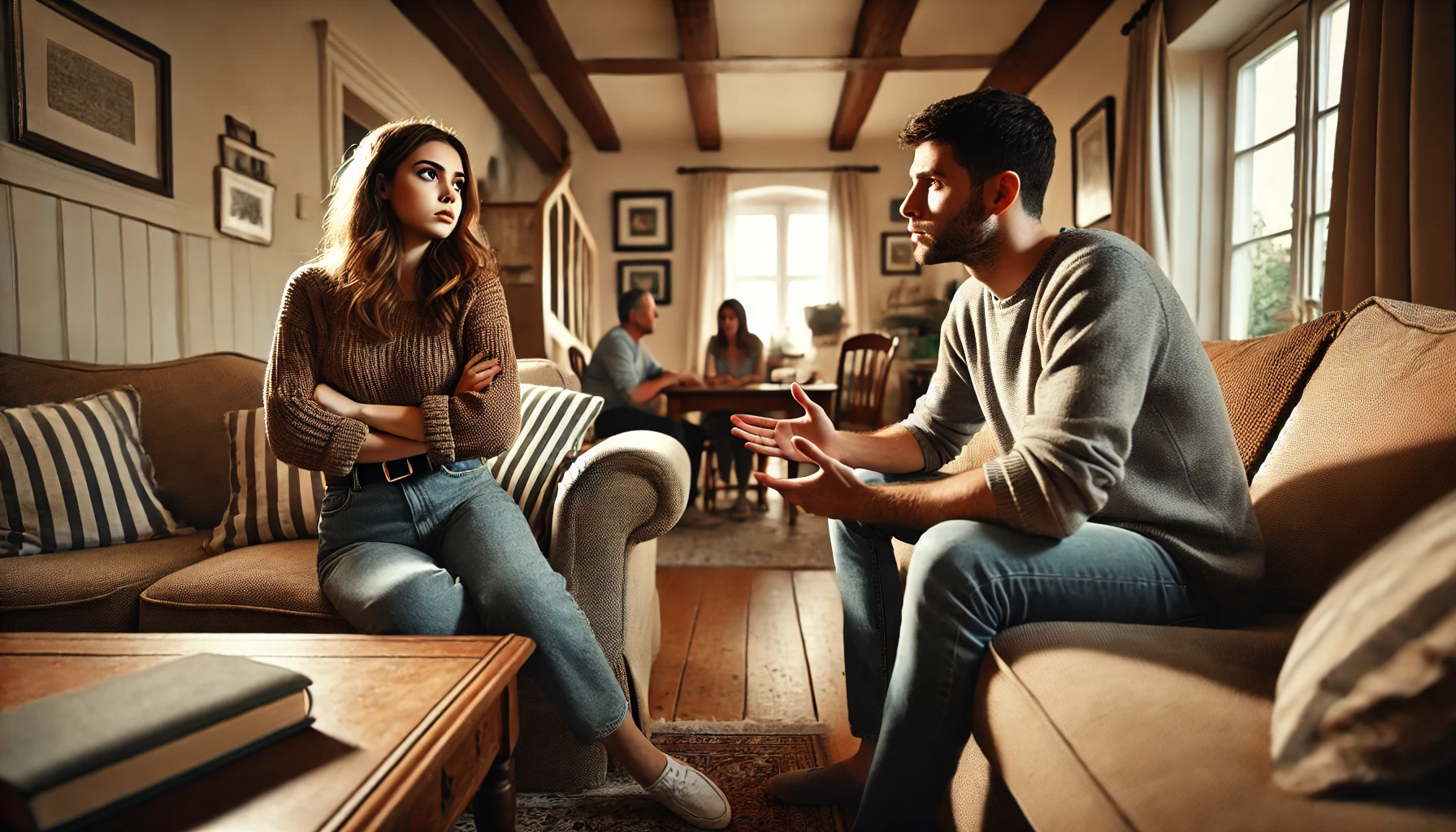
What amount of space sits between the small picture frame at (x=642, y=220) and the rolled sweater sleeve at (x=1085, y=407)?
6.23 metres

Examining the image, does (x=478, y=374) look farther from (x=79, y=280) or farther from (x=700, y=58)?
(x=700, y=58)

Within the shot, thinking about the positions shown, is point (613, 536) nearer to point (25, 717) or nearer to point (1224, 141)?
point (25, 717)

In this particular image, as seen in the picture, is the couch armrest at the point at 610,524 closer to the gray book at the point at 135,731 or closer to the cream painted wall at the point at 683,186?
the gray book at the point at 135,731

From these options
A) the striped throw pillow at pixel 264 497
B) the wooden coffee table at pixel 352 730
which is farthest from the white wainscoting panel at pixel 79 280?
the wooden coffee table at pixel 352 730

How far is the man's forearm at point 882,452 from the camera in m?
1.40

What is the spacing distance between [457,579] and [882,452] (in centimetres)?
77

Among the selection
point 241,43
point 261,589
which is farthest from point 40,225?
point 261,589

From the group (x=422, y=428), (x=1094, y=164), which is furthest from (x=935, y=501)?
(x=1094, y=164)

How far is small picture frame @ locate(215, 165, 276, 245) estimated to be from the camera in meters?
2.77

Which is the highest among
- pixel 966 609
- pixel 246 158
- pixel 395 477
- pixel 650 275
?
pixel 650 275

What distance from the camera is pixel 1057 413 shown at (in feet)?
3.27

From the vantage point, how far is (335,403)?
138 cm

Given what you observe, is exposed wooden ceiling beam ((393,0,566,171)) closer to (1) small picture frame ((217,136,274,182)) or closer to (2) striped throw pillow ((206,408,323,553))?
(1) small picture frame ((217,136,274,182))

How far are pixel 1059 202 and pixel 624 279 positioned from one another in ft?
12.1
